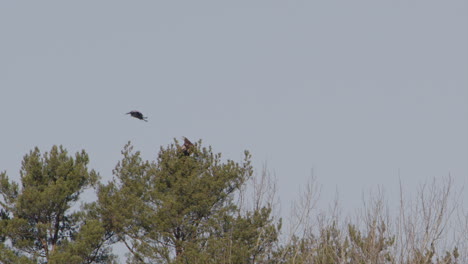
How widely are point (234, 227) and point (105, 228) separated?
4110 mm

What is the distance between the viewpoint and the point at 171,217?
37844mm

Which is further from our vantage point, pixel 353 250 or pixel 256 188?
pixel 256 188

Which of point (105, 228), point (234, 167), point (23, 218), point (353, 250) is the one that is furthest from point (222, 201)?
point (353, 250)

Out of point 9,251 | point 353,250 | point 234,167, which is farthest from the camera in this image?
point 234,167

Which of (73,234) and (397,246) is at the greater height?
(73,234)

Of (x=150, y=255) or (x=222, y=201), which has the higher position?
(x=222, y=201)

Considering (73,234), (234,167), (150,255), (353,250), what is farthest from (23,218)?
(353,250)

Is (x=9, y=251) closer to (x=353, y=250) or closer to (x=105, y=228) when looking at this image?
(x=105, y=228)

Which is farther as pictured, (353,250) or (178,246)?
(178,246)

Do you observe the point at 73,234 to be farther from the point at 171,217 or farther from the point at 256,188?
the point at 256,188

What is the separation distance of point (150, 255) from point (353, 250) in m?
10.3

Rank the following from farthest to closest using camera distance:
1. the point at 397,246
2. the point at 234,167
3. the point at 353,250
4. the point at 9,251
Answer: the point at 234,167
the point at 9,251
the point at 353,250
the point at 397,246

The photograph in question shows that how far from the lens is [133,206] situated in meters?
38.4

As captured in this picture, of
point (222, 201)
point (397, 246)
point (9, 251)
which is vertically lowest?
point (397, 246)
